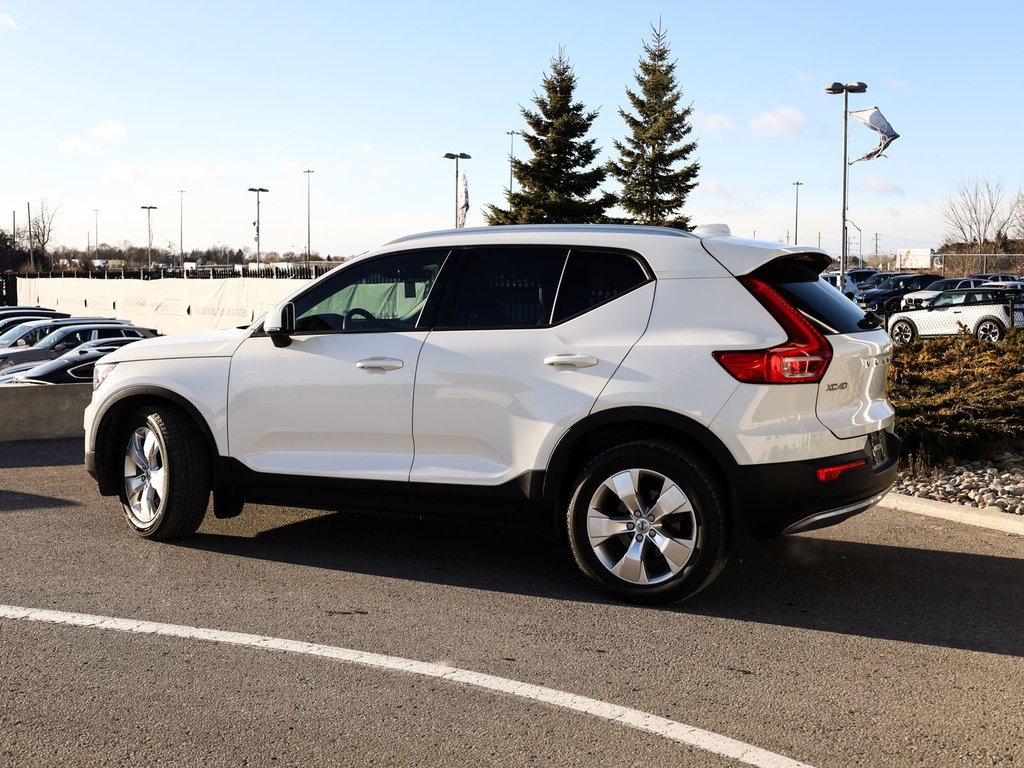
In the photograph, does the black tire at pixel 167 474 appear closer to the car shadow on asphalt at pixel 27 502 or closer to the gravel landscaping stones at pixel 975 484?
the car shadow on asphalt at pixel 27 502

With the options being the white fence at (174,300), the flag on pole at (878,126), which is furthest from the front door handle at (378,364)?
the flag on pole at (878,126)

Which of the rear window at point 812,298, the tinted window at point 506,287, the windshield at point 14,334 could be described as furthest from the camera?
the windshield at point 14,334

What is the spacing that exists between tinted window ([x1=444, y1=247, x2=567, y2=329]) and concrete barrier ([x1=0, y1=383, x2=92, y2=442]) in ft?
23.7

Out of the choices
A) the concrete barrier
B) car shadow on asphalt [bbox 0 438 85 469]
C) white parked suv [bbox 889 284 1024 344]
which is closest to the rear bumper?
car shadow on asphalt [bbox 0 438 85 469]

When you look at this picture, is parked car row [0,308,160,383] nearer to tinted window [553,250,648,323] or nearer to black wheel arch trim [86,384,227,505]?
black wheel arch trim [86,384,227,505]

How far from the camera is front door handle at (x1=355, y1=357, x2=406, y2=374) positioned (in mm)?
5863

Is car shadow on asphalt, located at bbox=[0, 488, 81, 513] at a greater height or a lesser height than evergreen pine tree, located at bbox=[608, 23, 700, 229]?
lesser

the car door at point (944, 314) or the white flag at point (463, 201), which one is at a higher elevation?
the white flag at point (463, 201)

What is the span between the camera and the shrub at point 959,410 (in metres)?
9.22

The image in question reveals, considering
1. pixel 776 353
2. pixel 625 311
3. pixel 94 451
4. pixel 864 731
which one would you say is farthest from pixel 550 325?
pixel 94 451

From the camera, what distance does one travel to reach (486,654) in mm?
4668

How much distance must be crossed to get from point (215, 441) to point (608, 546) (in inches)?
95.8

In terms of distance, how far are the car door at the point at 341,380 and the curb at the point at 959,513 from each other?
152 inches

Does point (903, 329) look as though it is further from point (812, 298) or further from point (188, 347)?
point (188, 347)
